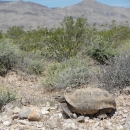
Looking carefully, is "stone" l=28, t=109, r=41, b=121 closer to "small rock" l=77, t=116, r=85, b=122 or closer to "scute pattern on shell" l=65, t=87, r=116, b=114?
"scute pattern on shell" l=65, t=87, r=116, b=114

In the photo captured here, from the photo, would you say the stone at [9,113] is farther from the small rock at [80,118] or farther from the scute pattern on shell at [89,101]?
the small rock at [80,118]

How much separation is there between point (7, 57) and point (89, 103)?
5.04m

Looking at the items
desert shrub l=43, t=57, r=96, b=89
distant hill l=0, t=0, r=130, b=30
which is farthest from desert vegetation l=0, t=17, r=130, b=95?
distant hill l=0, t=0, r=130, b=30

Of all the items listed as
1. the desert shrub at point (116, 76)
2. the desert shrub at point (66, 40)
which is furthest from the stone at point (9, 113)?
the desert shrub at point (66, 40)

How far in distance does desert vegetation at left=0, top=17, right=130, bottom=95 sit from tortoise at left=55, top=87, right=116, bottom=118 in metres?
1.27

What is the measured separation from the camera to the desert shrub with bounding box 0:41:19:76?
26.9 ft

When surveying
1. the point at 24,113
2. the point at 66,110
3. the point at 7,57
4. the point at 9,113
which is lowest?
the point at 9,113

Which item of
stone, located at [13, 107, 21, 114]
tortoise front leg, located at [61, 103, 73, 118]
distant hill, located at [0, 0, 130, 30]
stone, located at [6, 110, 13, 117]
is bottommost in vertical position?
stone, located at [6, 110, 13, 117]

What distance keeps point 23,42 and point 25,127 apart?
34.3ft

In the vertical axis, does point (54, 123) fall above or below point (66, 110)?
below

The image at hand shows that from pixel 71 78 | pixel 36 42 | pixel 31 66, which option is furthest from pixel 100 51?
pixel 71 78

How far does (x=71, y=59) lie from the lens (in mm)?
7656

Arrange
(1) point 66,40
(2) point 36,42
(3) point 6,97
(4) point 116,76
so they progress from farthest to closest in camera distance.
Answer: (2) point 36,42
(1) point 66,40
(4) point 116,76
(3) point 6,97

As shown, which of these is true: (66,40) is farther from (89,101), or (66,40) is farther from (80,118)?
(80,118)
